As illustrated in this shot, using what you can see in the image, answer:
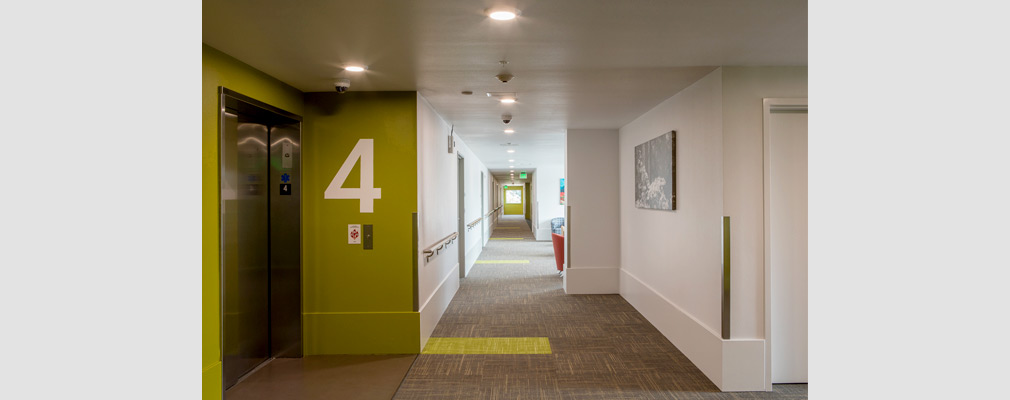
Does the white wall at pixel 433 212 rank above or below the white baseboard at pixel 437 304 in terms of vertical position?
above

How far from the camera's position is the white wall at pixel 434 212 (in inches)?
179

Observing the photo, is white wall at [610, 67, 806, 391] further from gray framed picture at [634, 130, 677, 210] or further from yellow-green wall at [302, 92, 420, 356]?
yellow-green wall at [302, 92, 420, 356]

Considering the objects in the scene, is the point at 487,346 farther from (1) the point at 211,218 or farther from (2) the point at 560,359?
(1) the point at 211,218

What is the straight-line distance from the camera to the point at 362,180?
433 centimetres

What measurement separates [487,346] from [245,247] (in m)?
2.19

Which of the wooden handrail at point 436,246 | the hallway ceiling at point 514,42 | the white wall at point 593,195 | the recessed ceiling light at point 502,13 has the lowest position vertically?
the wooden handrail at point 436,246

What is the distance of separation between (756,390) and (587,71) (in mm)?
2552

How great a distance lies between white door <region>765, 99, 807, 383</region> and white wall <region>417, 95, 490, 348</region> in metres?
2.80

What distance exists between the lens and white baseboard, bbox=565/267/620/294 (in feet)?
22.7

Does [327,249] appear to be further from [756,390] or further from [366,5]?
[756,390]

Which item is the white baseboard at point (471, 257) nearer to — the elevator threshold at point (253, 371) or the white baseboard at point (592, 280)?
the white baseboard at point (592, 280)

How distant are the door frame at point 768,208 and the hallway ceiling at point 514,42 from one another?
264 millimetres

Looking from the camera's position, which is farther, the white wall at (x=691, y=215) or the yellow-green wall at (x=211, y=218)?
the white wall at (x=691, y=215)

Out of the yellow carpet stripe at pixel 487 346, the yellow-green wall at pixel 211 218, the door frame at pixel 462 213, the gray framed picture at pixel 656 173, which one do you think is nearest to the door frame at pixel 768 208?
the gray framed picture at pixel 656 173
